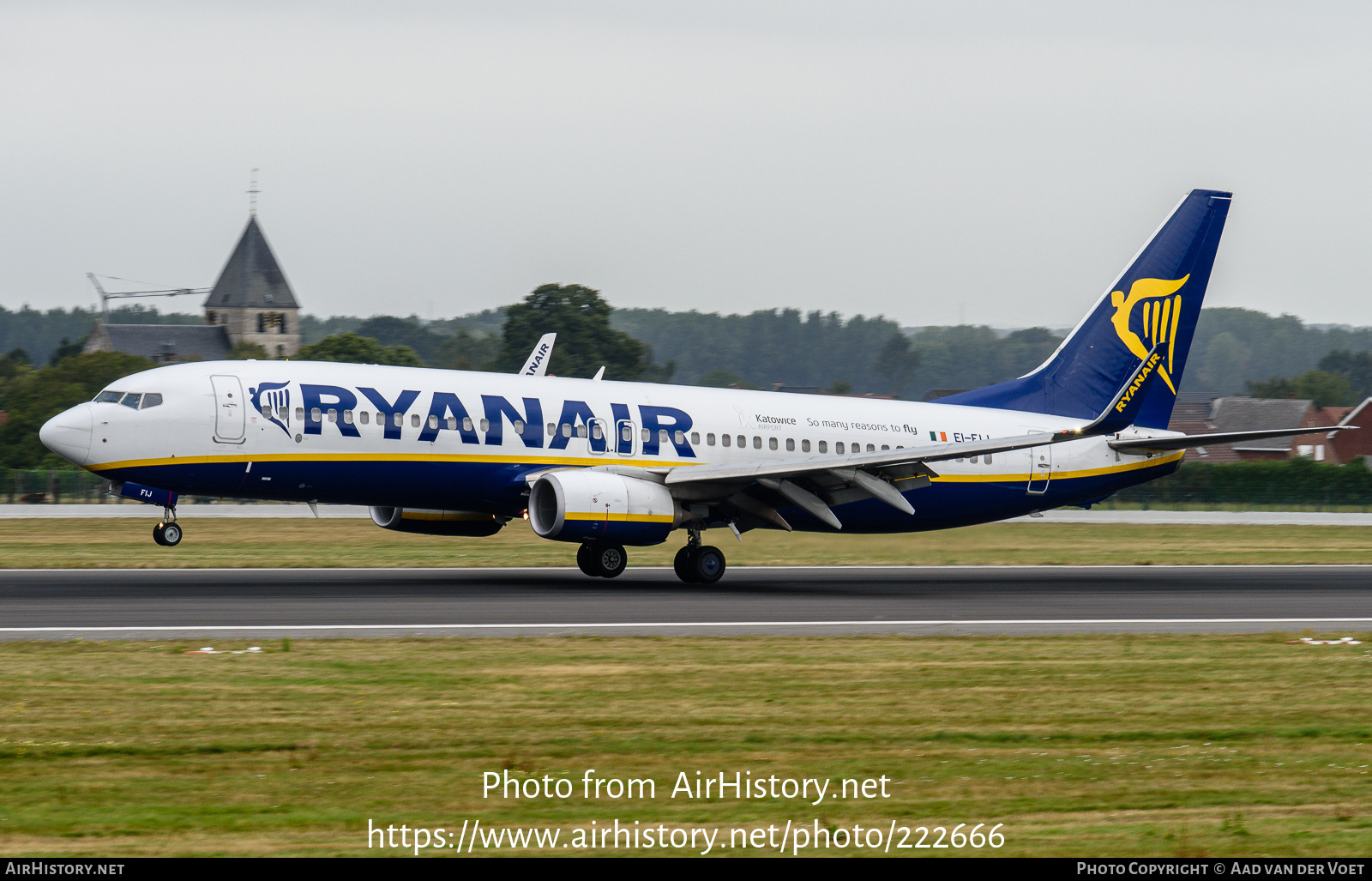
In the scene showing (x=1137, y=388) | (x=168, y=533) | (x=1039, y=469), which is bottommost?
(x=168, y=533)

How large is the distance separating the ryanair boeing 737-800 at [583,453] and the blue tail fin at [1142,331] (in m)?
1.16

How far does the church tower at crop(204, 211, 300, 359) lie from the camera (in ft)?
601

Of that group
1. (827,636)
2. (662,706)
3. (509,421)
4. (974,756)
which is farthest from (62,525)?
(974,756)

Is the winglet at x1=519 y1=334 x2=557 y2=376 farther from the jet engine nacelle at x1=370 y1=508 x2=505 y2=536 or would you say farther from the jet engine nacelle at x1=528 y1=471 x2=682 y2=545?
the jet engine nacelle at x1=528 y1=471 x2=682 y2=545

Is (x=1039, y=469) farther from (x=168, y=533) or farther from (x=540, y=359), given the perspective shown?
(x=168, y=533)

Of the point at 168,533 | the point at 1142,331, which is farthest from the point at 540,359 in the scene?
the point at 1142,331

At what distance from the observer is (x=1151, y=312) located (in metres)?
34.8

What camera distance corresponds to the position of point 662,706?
13578 mm

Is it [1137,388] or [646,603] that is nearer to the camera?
[646,603]

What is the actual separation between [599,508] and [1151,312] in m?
Answer: 16.1

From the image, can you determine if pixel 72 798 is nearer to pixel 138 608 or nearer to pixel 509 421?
pixel 138 608

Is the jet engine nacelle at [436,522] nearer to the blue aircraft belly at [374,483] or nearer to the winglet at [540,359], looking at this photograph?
the blue aircraft belly at [374,483]

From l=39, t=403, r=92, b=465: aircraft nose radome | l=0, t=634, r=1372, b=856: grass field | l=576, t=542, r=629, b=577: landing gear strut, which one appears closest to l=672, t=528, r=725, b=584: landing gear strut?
l=576, t=542, r=629, b=577: landing gear strut

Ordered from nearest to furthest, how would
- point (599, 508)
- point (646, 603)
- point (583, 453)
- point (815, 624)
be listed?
point (815, 624), point (646, 603), point (599, 508), point (583, 453)
